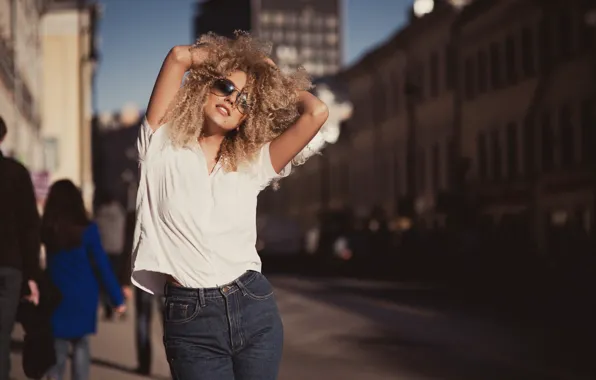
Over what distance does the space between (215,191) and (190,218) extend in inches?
5.3

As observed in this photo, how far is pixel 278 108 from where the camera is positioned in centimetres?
429

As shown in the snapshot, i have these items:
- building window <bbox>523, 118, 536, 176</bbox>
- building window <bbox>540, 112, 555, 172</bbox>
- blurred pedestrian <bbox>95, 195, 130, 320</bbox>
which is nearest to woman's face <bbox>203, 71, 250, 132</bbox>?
blurred pedestrian <bbox>95, 195, 130, 320</bbox>

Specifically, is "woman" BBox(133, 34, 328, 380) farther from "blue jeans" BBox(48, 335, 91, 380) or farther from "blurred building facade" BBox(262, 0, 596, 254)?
"blurred building facade" BBox(262, 0, 596, 254)

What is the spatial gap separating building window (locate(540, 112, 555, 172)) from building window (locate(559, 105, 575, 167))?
0.89 m

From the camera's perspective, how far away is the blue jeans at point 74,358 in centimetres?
800

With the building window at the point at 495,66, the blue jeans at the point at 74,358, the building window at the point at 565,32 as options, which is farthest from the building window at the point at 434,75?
the blue jeans at the point at 74,358

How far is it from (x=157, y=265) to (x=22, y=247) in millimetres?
2692

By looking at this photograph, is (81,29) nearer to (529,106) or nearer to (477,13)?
(477,13)

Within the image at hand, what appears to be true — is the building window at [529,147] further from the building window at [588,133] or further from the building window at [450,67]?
the building window at [450,67]

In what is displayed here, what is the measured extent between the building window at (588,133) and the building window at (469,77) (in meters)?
12.3

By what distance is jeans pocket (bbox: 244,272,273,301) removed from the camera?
13.5ft

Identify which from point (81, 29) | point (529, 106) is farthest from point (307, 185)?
point (529, 106)

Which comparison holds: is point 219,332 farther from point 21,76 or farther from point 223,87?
point 21,76

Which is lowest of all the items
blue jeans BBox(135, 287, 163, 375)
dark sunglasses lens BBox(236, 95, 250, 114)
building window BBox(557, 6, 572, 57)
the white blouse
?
blue jeans BBox(135, 287, 163, 375)
